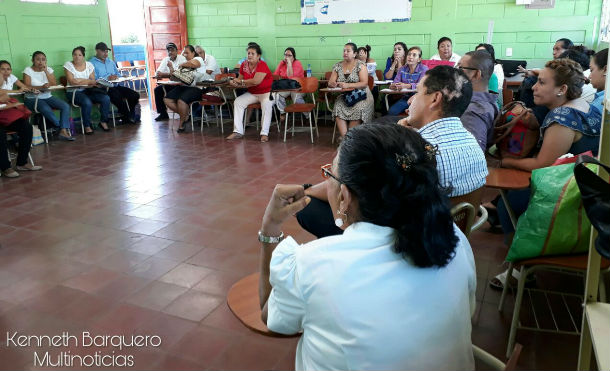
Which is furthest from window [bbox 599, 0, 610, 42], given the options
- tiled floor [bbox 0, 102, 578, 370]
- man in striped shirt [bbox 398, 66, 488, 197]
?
man in striped shirt [bbox 398, 66, 488, 197]

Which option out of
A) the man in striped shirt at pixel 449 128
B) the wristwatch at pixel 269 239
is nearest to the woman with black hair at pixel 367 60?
the man in striped shirt at pixel 449 128

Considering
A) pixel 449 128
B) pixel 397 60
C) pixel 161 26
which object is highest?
pixel 161 26

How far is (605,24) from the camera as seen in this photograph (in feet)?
19.3

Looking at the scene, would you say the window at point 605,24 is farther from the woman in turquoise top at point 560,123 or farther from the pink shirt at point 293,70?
the pink shirt at point 293,70

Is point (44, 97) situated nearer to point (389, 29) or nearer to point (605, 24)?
point (389, 29)

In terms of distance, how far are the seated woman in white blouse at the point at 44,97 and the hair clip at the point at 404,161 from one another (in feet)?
21.6

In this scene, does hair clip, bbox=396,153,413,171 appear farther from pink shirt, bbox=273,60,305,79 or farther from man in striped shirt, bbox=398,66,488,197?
pink shirt, bbox=273,60,305,79

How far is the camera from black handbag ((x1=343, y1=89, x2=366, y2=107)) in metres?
6.13

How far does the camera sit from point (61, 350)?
214cm

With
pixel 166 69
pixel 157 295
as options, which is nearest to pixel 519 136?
pixel 157 295

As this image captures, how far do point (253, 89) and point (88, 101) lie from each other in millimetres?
2520

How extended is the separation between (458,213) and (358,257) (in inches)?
37.4

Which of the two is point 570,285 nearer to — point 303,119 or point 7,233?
point 7,233

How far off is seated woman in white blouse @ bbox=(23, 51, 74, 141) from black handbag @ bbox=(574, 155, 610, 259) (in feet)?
22.4
